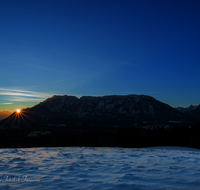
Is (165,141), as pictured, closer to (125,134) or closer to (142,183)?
(125,134)

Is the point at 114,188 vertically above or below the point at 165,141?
above

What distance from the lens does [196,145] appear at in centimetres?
7219

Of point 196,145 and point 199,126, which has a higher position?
point 199,126

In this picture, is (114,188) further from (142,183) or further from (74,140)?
(74,140)

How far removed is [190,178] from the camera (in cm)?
1234

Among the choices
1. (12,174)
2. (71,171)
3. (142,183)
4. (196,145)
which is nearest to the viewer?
(142,183)

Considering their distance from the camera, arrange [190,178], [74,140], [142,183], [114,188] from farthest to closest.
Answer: [74,140]
[190,178]
[142,183]
[114,188]

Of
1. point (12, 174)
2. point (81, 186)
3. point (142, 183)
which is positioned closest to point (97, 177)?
point (81, 186)

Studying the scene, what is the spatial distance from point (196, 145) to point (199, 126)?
11.1 m

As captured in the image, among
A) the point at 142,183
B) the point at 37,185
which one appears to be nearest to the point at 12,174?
the point at 37,185

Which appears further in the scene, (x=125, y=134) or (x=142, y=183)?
(x=125, y=134)

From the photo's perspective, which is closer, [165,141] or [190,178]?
[190,178]

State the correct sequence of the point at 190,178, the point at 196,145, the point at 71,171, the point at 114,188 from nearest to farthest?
the point at 114,188 < the point at 190,178 < the point at 71,171 < the point at 196,145

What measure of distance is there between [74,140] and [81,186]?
7609 centimetres
